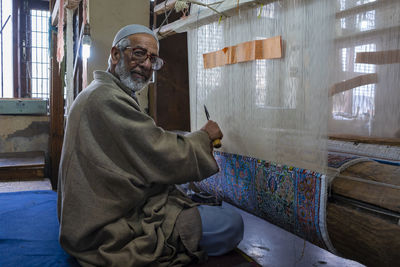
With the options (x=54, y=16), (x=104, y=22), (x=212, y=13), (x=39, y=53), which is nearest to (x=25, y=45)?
(x=39, y=53)

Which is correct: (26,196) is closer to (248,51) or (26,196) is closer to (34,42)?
(248,51)

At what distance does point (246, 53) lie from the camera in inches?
68.2

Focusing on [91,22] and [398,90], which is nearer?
[398,90]

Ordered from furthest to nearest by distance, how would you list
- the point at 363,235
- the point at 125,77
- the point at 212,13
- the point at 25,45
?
the point at 25,45, the point at 212,13, the point at 125,77, the point at 363,235

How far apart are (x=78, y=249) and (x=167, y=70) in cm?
215

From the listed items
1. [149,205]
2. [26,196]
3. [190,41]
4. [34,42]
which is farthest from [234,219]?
[34,42]

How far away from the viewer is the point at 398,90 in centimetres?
146

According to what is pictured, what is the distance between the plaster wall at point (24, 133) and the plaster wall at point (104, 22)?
2114mm

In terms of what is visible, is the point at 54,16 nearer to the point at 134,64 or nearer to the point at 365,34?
the point at 134,64

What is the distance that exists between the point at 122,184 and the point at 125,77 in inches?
24.2

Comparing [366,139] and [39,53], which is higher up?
[39,53]

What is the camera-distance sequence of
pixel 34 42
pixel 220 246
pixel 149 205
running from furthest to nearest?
pixel 34 42, pixel 220 246, pixel 149 205

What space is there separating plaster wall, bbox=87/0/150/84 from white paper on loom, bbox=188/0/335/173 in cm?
127

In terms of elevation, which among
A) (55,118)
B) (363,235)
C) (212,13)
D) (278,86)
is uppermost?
(212,13)
